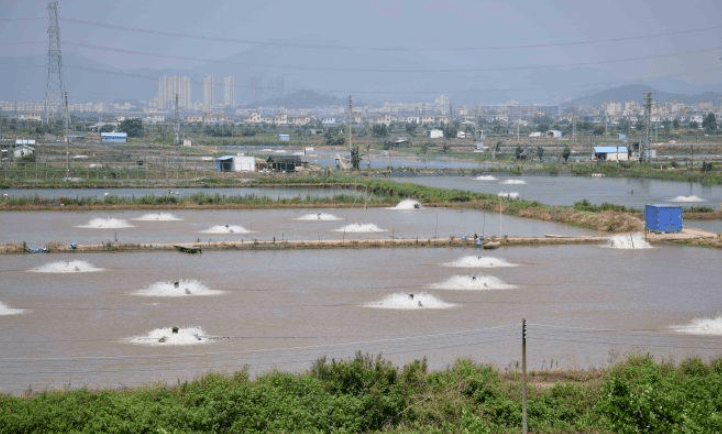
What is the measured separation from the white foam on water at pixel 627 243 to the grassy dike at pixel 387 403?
1139cm

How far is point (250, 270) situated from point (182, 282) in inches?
81.7

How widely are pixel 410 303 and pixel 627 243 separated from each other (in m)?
8.47

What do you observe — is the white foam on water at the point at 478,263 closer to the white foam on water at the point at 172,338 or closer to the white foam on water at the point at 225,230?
the white foam on water at the point at 225,230

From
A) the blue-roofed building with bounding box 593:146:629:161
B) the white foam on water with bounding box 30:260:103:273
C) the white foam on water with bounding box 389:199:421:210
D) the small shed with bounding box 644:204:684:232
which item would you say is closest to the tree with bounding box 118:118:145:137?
the blue-roofed building with bounding box 593:146:629:161

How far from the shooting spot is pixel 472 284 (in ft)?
58.5

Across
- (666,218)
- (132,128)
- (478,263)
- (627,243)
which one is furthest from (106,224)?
(132,128)

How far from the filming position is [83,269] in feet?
63.0

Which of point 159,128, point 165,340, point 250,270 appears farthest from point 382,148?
point 165,340

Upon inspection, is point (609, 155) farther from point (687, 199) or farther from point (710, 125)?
point (710, 125)

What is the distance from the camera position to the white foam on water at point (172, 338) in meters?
13.5

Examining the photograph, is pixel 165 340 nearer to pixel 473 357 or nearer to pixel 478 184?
pixel 473 357

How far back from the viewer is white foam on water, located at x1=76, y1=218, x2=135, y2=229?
25.7 meters

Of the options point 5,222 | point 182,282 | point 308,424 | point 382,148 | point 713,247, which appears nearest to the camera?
point 308,424

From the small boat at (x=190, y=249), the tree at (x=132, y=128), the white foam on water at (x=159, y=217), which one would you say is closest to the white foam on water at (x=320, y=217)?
the white foam on water at (x=159, y=217)
